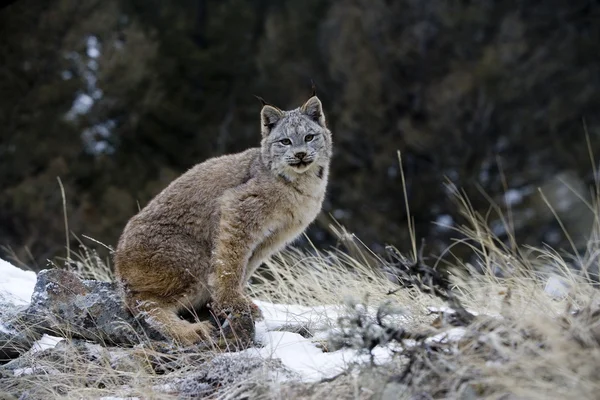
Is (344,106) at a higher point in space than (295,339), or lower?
lower

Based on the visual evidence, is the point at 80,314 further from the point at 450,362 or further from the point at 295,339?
the point at 450,362

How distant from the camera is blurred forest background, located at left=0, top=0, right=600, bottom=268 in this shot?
53.2 ft

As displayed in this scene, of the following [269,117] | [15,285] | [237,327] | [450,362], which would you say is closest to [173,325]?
[237,327]

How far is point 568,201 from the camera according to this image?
52.1 ft

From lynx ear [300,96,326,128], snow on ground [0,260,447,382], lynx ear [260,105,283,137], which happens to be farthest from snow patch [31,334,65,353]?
lynx ear [300,96,326,128]

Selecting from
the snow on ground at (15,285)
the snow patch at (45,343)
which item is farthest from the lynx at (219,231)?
the snow on ground at (15,285)

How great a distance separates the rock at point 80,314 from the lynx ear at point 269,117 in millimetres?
1672

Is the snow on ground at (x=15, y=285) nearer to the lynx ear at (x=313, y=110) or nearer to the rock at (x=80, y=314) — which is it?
the rock at (x=80, y=314)

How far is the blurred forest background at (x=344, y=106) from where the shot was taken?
638 inches

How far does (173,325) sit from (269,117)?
5.97ft

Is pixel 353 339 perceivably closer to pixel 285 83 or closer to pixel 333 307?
pixel 333 307

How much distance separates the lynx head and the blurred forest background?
358 inches

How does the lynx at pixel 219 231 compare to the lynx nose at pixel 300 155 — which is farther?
the lynx nose at pixel 300 155

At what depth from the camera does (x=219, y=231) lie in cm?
547
